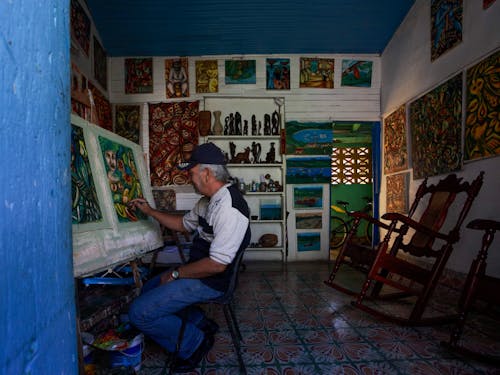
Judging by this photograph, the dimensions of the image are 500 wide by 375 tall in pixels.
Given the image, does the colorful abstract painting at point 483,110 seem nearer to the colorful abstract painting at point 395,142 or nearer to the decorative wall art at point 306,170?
the colorful abstract painting at point 395,142

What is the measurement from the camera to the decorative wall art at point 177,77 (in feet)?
17.3

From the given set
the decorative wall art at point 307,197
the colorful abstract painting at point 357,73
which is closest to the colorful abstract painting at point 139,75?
the decorative wall art at point 307,197

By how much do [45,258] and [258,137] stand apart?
4.76 meters

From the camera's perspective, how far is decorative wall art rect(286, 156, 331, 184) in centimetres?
539

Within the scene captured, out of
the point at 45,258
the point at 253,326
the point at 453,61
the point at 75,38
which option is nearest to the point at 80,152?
the point at 45,258

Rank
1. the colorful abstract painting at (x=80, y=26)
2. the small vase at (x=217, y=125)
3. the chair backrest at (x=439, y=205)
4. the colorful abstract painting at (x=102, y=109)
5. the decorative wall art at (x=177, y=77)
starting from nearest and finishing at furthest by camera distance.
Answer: the chair backrest at (x=439, y=205) → the colorful abstract painting at (x=80, y=26) → the colorful abstract painting at (x=102, y=109) → the small vase at (x=217, y=125) → the decorative wall art at (x=177, y=77)

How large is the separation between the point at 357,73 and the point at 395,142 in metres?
1.43

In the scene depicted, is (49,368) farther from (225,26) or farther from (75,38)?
(225,26)

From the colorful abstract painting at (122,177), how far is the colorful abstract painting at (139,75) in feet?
10.9

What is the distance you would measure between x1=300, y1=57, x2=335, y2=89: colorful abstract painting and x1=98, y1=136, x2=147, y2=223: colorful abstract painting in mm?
3840

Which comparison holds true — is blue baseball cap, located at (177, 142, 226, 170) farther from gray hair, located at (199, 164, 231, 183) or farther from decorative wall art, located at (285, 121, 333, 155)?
→ decorative wall art, located at (285, 121, 333, 155)

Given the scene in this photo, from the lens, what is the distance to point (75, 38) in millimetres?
3740

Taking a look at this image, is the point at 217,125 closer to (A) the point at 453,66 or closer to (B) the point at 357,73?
(B) the point at 357,73

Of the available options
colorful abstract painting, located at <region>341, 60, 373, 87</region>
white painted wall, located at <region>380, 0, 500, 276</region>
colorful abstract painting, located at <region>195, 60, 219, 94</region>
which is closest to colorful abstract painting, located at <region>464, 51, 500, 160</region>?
white painted wall, located at <region>380, 0, 500, 276</region>
